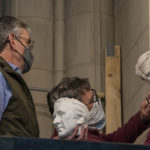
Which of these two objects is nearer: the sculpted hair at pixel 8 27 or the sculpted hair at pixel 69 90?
the sculpted hair at pixel 69 90

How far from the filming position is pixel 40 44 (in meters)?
9.10

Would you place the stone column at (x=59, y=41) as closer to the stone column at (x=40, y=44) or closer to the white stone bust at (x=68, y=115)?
the stone column at (x=40, y=44)

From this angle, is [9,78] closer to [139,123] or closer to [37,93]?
[139,123]

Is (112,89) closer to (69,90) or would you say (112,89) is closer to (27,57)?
(27,57)

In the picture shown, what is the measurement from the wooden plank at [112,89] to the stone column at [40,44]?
585 millimetres

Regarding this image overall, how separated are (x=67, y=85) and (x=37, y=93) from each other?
9.79ft

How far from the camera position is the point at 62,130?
552cm

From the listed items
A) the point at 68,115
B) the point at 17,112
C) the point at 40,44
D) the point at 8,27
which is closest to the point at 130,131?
the point at 68,115

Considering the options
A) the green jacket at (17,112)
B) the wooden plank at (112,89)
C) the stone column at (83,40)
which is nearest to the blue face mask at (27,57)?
the green jacket at (17,112)

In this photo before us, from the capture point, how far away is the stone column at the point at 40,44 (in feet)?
29.2

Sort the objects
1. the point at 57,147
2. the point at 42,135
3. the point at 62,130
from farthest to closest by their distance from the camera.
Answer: the point at 42,135 → the point at 62,130 → the point at 57,147

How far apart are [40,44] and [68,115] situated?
3610mm

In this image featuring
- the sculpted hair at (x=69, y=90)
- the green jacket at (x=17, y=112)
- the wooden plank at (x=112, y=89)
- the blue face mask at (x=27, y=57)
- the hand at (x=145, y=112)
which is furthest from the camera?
the wooden plank at (x=112, y=89)

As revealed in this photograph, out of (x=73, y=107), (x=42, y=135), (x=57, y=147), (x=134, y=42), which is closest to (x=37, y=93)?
(x=42, y=135)
